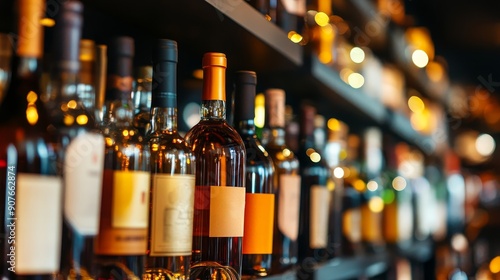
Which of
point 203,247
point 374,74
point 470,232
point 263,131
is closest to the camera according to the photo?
point 203,247

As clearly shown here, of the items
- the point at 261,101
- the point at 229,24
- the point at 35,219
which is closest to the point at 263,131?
the point at 261,101

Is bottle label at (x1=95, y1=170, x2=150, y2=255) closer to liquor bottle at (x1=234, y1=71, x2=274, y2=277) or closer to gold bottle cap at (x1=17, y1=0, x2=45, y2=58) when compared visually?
gold bottle cap at (x1=17, y1=0, x2=45, y2=58)

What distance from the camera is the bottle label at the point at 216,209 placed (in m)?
1.14

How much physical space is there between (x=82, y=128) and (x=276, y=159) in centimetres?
66

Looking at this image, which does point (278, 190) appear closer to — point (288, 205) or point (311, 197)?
point (288, 205)

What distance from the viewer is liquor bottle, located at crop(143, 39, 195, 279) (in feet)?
3.31

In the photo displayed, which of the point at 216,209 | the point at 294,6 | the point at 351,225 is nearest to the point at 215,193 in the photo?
the point at 216,209

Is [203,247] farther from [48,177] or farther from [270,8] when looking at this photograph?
[270,8]

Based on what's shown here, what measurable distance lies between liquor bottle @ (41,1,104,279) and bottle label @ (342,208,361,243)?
1344 mm

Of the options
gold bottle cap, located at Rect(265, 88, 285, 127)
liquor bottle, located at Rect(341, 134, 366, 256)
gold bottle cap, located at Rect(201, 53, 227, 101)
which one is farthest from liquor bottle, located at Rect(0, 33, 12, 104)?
liquor bottle, located at Rect(341, 134, 366, 256)

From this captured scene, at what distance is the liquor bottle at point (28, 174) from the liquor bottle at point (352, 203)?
1.35 m

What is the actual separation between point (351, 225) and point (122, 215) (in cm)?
134

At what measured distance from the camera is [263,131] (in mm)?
1599

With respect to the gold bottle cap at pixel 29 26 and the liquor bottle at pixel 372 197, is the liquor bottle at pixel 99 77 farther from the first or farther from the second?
the liquor bottle at pixel 372 197
